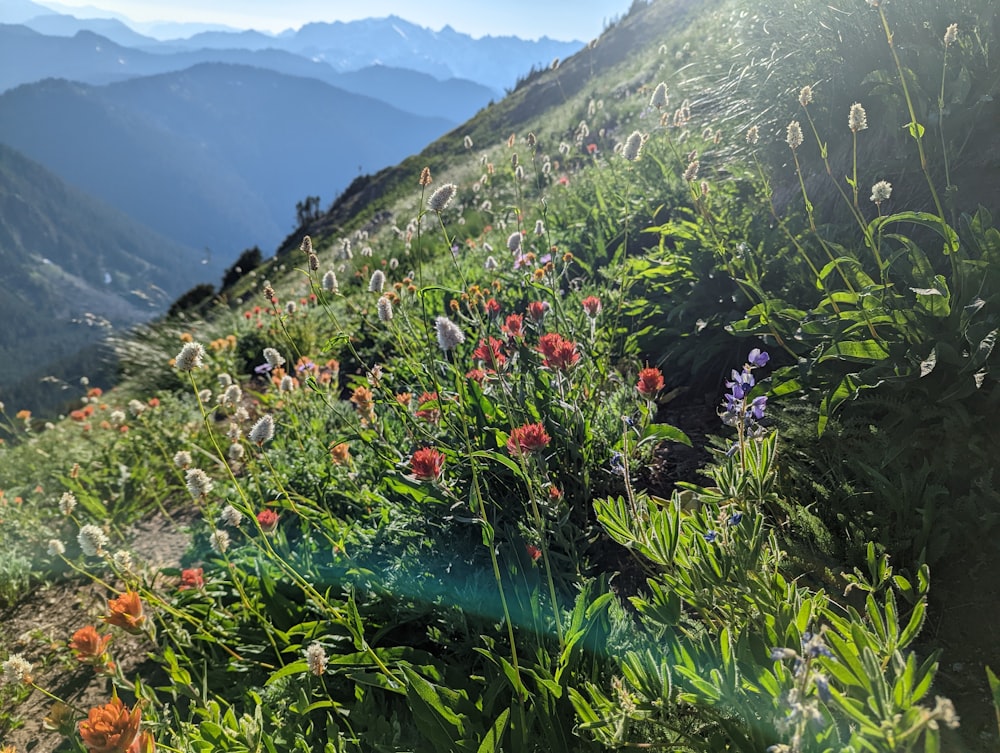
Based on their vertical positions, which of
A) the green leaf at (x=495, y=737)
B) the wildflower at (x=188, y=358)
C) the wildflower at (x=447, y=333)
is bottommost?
the green leaf at (x=495, y=737)

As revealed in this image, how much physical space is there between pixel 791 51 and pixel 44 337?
20240cm

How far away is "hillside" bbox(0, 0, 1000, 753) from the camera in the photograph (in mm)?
1424

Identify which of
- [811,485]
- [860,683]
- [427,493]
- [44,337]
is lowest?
[811,485]

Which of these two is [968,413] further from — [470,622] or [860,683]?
[470,622]

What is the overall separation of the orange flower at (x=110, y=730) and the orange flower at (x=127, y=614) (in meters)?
0.53

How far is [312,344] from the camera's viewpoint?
6.48m

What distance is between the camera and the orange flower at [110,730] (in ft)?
4.25

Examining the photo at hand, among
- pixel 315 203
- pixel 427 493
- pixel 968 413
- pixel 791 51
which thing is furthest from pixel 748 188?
pixel 315 203

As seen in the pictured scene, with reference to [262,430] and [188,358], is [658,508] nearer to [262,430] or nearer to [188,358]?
[262,430]

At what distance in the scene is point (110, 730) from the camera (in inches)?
52.3

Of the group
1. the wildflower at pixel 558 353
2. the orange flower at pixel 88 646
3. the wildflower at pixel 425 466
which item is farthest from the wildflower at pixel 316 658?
the wildflower at pixel 558 353

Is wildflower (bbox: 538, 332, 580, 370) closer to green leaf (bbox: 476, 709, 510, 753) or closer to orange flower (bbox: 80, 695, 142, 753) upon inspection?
A: green leaf (bbox: 476, 709, 510, 753)

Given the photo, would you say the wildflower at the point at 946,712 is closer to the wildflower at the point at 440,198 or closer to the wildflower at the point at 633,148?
the wildflower at the point at 440,198

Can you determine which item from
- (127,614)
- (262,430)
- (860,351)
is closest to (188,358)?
(262,430)
